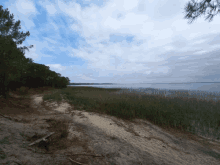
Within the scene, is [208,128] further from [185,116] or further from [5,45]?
[5,45]

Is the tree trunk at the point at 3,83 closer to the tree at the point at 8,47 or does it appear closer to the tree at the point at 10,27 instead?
the tree at the point at 8,47

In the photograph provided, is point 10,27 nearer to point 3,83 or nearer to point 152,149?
point 3,83

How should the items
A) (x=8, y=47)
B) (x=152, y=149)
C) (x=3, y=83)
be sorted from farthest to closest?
1. (x=3, y=83)
2. (x=8, y=47)
3. (x=152, y=149)

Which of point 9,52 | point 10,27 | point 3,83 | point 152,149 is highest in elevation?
point 10,27

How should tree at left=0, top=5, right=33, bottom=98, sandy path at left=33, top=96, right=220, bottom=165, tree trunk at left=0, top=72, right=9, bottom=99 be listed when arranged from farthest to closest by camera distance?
tree trunk at left=0, top=72, right=9, bottom=99
tree at left=0, top=5, right=33, bottom=98
sandy path at left=33, top=96, right=220, bottom=165

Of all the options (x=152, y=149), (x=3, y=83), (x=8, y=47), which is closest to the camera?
(x=152, y=149)

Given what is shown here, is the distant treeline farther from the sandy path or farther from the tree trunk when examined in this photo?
the sandy path

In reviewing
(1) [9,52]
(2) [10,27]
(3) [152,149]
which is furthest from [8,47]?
(3) [152,149]

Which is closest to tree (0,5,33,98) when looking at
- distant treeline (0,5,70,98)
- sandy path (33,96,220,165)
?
distant treeline (0,5,70,98)

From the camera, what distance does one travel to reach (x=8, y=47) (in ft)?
21.8

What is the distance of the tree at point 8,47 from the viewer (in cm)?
667

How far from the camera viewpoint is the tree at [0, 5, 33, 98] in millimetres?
6672

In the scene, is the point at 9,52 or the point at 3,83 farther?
the point at 3,83

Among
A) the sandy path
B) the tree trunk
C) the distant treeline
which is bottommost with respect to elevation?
the sandy path
